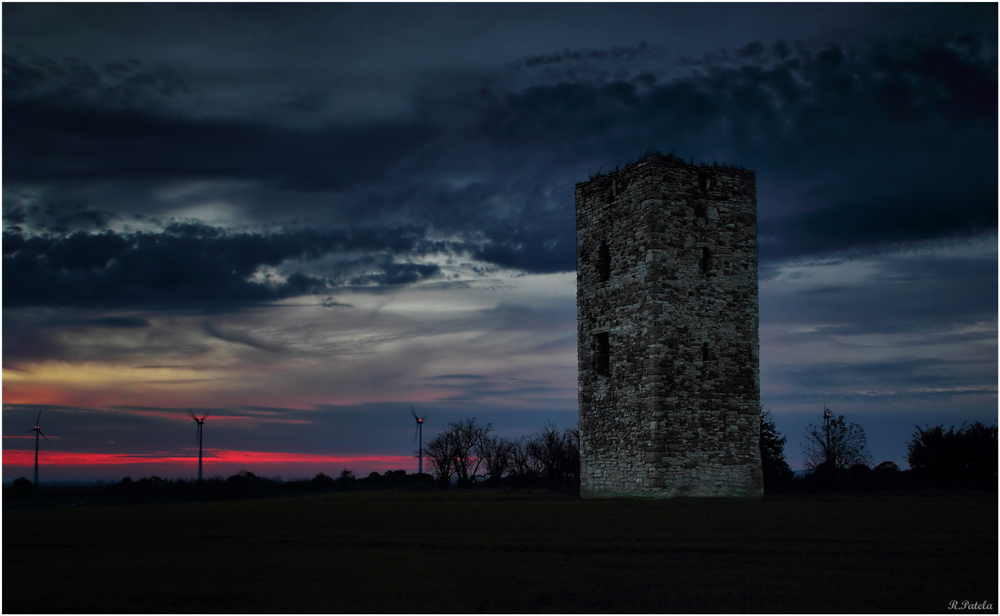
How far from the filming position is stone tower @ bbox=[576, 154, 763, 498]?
2483cm

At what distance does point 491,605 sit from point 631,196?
20.7 m

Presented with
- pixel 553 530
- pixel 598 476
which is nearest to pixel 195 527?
pixel 553 530

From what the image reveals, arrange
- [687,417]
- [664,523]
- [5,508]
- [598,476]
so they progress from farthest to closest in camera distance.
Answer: [598,476] → [687,417] → [5,508] → [664,523]

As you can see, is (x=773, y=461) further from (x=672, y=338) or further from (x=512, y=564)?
(x=512, y=564)

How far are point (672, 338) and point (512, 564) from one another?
16.7 meters

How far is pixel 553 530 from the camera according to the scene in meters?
13.4

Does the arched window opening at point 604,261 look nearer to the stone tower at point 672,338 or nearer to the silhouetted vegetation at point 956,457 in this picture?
the stone tower at point 672,338

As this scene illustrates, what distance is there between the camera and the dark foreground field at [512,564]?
754cm

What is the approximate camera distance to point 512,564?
955cm

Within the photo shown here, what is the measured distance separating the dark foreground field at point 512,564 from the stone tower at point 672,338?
9.14 metres

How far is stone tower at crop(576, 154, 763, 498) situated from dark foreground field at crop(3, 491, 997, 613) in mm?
9141

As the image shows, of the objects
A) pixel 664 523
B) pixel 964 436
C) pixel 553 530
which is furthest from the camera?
pixel 964 436

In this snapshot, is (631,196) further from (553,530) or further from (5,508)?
(5,508)

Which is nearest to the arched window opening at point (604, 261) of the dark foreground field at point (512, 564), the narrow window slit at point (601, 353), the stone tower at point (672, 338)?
the stone tower at point (672, 338)
